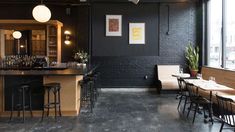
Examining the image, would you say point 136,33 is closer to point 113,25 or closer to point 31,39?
point 113,25

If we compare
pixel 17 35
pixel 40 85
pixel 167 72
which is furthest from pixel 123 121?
pixel 17 35

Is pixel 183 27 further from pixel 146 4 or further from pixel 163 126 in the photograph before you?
pixel 163 126

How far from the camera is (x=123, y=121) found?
6.01m

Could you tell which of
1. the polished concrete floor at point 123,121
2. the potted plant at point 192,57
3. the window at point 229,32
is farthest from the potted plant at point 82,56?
the window at point 229,32

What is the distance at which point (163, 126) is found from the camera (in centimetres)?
562

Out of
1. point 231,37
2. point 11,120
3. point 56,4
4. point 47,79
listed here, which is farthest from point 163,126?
point 56,4

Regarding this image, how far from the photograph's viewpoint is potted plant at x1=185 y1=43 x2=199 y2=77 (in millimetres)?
9062

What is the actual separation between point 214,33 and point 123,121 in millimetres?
5229

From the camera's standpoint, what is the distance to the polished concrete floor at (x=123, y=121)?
5.41m

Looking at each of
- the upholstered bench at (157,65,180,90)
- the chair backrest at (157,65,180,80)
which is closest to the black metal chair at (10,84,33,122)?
the upholstered bench at (157,65,180,90)

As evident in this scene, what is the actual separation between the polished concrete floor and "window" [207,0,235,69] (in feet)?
7.14

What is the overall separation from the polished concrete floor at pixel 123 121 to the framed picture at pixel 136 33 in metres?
3.27

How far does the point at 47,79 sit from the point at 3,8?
558 cm

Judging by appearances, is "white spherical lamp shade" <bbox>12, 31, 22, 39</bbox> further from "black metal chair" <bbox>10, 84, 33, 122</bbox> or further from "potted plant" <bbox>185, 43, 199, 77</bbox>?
"potted plant" <bbox>185, 43, 199, 77</bbox>
